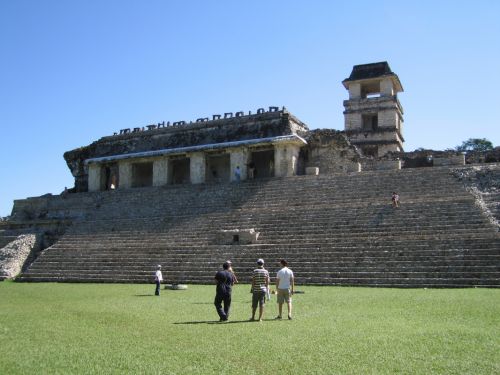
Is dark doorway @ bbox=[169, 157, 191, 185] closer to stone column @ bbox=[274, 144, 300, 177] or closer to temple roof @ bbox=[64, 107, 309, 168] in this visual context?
temple roof @ bbox=[64, 107, 309, 168]

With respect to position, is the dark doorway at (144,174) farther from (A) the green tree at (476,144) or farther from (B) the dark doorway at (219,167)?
(A) the green tree at (476,144)

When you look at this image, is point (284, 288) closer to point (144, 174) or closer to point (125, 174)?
point (125, 174)

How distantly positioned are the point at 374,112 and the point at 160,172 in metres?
13.0

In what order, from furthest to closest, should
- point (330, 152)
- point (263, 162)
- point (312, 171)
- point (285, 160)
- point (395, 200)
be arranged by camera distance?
1. point (263, 162)
2. point (330, 152)
3. point (285, 160)
4. point (312, 171)
5. point (395, 200)

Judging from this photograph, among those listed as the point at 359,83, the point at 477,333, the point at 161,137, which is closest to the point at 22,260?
the point at 161,137

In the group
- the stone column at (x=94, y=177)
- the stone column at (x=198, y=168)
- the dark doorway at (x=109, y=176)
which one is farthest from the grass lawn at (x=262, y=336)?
the dark doorway at (x=109, y=176)

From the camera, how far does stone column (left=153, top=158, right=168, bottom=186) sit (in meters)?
27.3

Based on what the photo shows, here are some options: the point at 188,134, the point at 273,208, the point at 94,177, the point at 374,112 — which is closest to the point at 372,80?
the point at 374,112

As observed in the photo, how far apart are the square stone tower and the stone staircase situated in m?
10.1

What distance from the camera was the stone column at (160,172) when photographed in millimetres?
27312

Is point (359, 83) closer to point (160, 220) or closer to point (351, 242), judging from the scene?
point (160, 220)

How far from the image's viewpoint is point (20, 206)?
27844mm

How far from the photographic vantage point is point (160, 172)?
90.1 ft

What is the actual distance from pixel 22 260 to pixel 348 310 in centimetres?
1604
